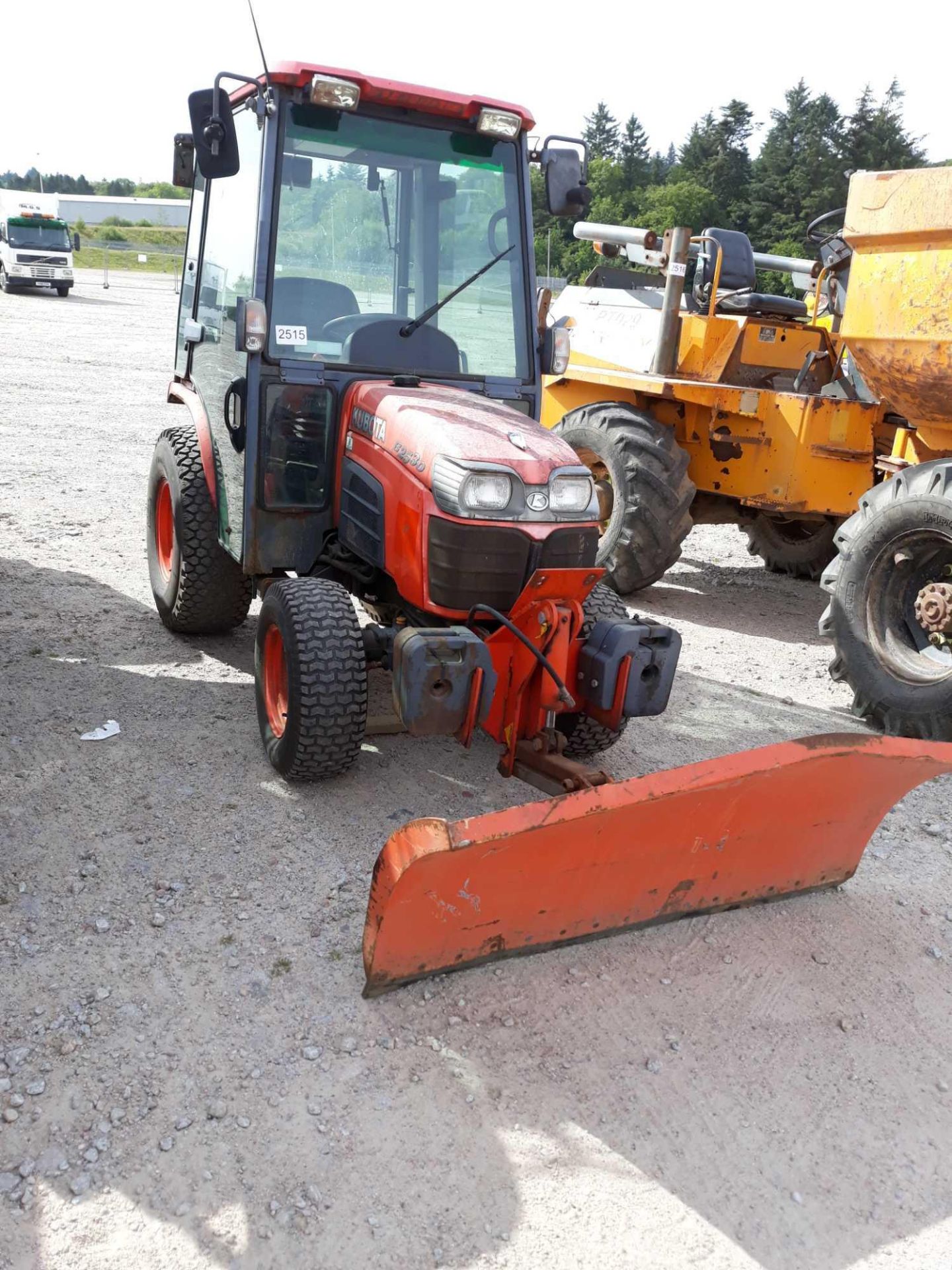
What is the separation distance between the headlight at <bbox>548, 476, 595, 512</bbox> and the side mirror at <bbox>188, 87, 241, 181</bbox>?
1574 millimetres

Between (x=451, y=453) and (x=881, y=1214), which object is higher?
(x=451, y=453)

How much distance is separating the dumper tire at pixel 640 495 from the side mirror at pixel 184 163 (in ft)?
9.56

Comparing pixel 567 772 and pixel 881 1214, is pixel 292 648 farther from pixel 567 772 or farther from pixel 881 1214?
pixel 881 1214

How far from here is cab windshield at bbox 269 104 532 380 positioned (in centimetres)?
430

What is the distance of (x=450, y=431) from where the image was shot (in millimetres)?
3863

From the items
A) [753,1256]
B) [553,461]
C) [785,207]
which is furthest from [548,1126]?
[785,207]

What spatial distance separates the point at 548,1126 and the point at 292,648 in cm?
185

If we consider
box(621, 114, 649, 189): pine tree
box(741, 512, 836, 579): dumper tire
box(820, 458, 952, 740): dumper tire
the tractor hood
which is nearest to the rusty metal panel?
box(820, 458, 952, 740): dumper tire

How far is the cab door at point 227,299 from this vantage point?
4.46 m

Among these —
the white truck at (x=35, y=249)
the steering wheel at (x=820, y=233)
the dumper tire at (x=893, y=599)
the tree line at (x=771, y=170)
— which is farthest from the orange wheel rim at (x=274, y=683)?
the tree line at (x=771, y=170)

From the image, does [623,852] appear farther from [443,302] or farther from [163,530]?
[163,530]

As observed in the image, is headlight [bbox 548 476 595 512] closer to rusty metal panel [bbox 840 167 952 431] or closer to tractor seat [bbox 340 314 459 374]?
tractor seat [bbox 340 314 459 374]

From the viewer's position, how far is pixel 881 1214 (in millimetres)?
2559

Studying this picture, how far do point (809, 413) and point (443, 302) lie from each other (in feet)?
9.75
